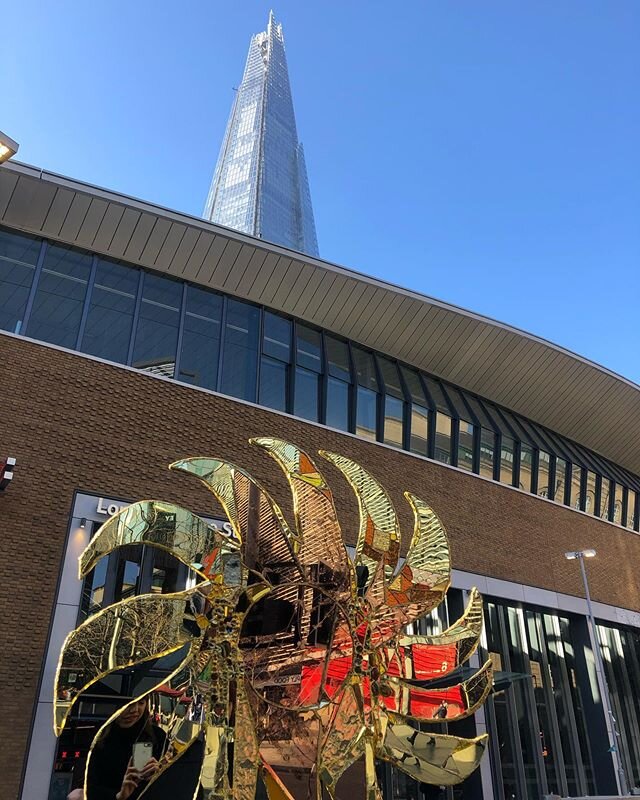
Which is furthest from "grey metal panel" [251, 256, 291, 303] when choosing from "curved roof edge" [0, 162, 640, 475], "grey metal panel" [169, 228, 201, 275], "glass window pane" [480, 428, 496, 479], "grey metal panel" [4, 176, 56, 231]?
"glass window pane" [480, 428, 496, 479]

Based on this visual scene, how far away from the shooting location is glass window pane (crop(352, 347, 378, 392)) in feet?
66.7

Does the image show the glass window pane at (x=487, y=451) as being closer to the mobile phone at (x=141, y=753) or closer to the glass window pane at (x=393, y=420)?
the glass window pane at (x=393, y=420)

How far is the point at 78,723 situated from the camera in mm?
12695

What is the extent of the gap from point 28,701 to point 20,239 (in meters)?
10.1

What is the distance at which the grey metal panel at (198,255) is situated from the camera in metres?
17.6

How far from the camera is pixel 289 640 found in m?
7.68

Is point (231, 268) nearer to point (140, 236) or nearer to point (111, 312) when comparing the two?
point (140, 236)

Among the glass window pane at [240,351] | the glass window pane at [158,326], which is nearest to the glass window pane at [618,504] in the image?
the glass window pane at [240,351]

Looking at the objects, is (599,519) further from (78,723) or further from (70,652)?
(70,652)

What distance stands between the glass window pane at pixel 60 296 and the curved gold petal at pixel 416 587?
1023cm

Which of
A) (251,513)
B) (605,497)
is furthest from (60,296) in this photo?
(605,497)

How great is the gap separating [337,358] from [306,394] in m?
1.97

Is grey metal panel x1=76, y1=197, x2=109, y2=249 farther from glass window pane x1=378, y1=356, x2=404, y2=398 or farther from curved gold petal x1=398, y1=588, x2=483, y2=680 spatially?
curved gold petal x1=398, y1=588, x2=483, y2=680

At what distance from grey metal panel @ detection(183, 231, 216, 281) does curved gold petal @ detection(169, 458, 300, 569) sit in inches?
433
